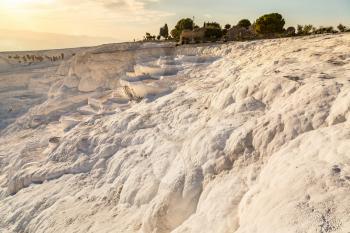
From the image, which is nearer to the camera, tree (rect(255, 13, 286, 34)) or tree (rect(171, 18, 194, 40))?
tree (rect(255, 13, 286, 34))

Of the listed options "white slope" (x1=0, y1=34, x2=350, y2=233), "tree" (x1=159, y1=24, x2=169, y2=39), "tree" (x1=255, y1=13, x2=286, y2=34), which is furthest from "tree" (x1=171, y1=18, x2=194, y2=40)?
"white slope" (x1=0, y1=34, x2=350, y2=233)

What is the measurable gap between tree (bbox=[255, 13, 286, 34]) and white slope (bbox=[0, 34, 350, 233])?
22.6 feet

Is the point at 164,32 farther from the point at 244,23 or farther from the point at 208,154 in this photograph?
the point at 208,154

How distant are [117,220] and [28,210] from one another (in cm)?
420

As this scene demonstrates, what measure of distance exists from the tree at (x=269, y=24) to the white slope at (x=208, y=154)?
6879 mm

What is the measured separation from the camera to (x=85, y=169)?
44.9 ft

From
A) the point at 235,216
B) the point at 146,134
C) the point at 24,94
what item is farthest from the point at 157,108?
the point at 24,94

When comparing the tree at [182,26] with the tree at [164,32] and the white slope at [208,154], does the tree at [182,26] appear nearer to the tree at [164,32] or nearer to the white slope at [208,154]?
the tree at [164,32]

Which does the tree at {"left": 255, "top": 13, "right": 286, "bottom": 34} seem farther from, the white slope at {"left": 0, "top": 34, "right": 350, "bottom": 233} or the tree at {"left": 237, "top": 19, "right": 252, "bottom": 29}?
the white slope at {"left": 0, "top": 34, "right": 350, "bottom": 233}

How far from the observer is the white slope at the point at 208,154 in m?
5.81

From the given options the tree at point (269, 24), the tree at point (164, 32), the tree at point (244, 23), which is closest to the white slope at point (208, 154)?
the tree at point (269, 24)

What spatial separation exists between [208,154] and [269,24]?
1909 centimetres

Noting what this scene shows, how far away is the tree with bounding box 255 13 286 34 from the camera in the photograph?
2586 cm

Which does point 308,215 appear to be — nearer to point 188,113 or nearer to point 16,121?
point 188,113
